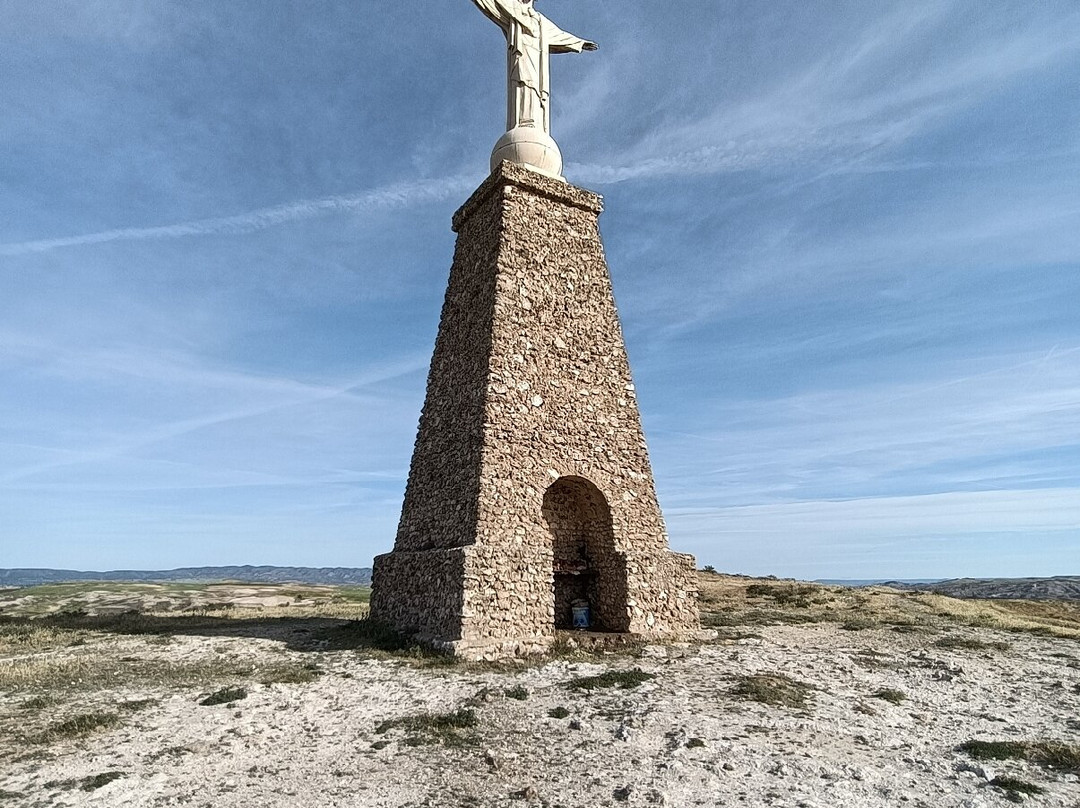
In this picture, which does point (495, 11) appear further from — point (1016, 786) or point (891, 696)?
point (1016, 786)

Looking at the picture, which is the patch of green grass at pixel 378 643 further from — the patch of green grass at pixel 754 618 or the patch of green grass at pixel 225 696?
the patch of green grass at pixel 754 618

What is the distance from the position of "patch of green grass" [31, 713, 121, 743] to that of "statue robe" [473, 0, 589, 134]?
675 inches

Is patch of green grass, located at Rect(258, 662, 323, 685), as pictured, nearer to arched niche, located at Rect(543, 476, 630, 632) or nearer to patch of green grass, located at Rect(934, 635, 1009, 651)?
arched niche, located at Rect(543, 476, 630, 632)

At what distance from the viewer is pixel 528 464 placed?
1519cm

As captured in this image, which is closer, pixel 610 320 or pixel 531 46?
pixel 610 320

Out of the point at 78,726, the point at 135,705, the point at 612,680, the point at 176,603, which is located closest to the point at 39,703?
the point at 135,705

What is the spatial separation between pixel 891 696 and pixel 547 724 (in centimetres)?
560

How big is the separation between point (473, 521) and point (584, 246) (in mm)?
8892

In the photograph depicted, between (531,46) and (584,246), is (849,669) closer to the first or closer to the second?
(584,246)

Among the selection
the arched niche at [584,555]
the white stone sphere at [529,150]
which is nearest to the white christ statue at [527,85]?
the white stone sphere at [529,150]

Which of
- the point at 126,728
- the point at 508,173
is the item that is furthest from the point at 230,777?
the point at 508,173

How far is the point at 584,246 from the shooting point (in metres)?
18.7

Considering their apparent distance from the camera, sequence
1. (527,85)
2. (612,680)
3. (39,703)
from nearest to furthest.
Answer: (39,703), (612,680), (527,85)

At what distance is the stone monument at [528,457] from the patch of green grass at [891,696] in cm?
566
